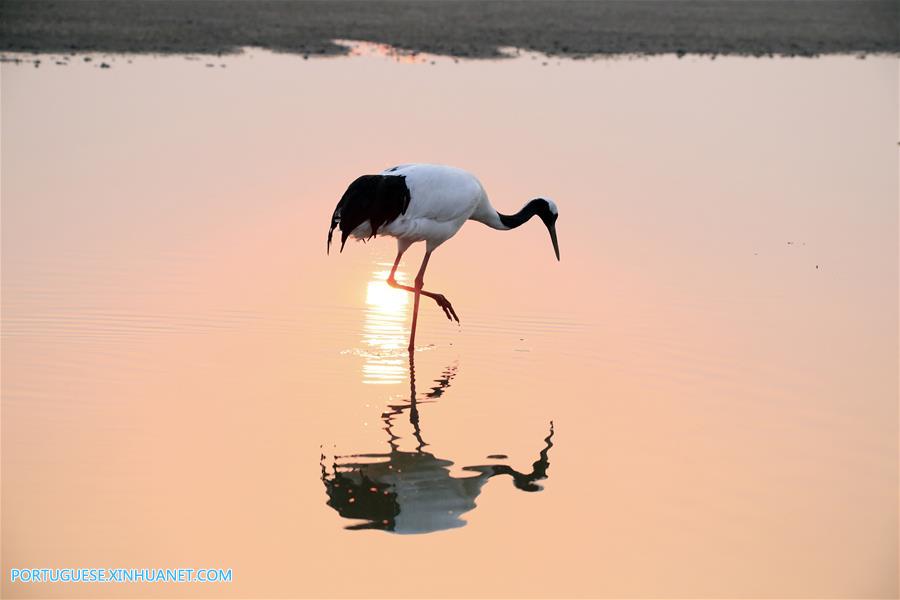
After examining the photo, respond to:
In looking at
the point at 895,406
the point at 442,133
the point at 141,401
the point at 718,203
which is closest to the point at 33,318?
the point at 141,401

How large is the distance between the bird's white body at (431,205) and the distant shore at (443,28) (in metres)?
20.4

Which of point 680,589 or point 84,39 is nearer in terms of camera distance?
point 680,589

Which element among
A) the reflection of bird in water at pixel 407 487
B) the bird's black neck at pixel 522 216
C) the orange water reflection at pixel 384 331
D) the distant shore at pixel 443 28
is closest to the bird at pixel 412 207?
the orange water reflection at pixel 384 331

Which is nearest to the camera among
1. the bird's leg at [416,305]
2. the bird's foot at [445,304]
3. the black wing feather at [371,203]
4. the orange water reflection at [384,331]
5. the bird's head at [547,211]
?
the orange water reflection at [384,331]

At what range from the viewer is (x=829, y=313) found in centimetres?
1021

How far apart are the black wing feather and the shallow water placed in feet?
2.16

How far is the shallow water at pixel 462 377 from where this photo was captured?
6020 millimetres

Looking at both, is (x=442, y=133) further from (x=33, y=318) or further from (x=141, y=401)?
(x=141, y=401)

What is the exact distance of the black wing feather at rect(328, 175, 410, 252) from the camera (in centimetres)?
952

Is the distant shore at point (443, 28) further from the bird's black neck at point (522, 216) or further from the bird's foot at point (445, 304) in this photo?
the bird's foot at point (445, 304)

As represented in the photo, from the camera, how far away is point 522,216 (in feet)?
36.6

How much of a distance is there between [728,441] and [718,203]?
758 cm

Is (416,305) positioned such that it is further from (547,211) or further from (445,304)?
(547,211)

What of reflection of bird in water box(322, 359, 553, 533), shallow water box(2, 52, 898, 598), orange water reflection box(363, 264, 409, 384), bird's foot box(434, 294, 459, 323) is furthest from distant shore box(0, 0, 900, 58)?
reflection of bird in water box(322, 359, 553, 533)
